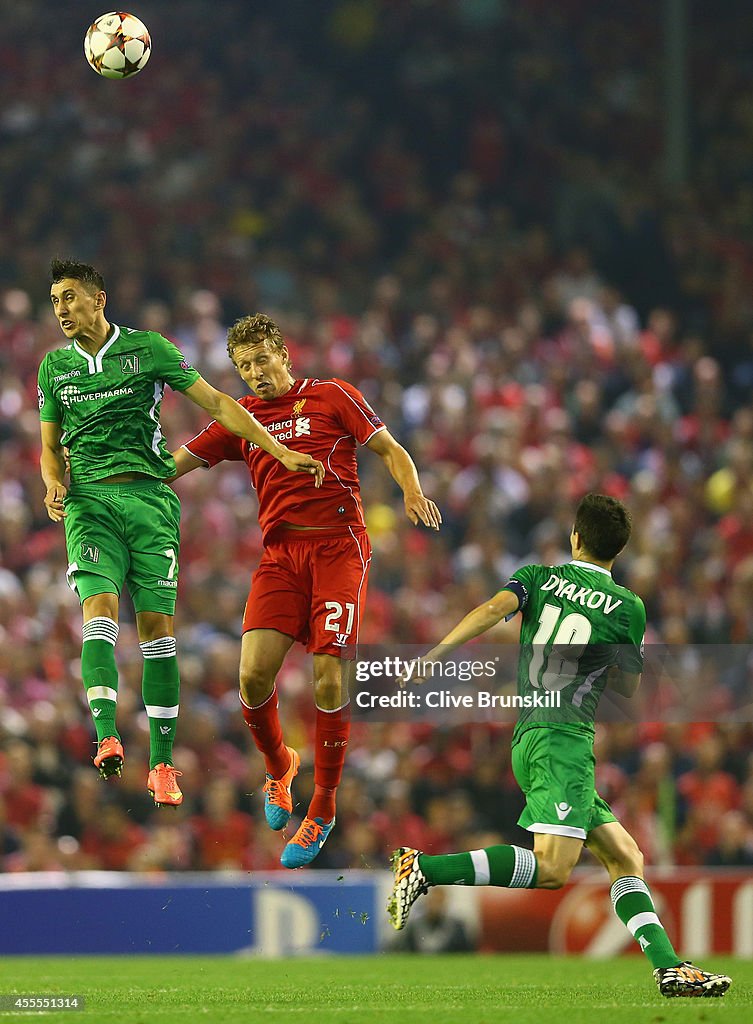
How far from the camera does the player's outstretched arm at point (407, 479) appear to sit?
332 inches

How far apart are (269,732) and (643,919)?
88.5 inches

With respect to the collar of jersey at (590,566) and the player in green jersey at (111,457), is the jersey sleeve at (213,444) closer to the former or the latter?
the player in green jersey at (111,457)

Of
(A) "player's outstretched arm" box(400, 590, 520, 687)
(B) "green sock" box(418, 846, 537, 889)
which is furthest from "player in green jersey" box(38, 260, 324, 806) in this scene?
(B) "green sock" box(418, 846, 537, 889)

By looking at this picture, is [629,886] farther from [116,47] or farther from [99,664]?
[116,47]

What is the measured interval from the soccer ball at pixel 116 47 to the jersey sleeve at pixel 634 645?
4129 millimetres

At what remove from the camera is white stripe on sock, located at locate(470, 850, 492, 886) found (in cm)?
751

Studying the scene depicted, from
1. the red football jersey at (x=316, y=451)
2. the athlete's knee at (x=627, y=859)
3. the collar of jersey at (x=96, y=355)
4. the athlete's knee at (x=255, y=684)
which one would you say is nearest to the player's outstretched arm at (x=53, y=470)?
the collar of jersey at (x=96, y=355)

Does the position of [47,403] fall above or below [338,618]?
above

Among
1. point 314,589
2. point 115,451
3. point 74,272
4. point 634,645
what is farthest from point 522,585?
point 74,272

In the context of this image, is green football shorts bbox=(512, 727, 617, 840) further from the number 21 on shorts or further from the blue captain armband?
the number 21 on shorts

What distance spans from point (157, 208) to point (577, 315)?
499cm

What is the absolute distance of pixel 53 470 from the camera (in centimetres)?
Result: 830

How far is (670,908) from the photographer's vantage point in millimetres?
12734

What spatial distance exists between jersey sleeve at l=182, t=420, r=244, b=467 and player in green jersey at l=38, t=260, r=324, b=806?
0.42 metres
